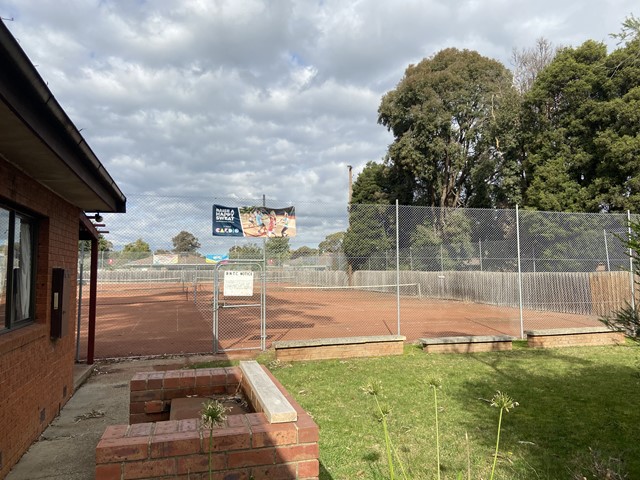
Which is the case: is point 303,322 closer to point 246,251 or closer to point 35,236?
point 246,251

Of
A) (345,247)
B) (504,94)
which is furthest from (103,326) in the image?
(504,94)

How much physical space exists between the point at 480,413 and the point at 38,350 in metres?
4.85

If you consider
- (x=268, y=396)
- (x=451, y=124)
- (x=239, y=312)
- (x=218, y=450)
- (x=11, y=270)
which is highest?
(x=451, y=124)

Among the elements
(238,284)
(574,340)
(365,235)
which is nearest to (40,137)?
(238,284)

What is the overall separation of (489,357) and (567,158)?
18.0 meters

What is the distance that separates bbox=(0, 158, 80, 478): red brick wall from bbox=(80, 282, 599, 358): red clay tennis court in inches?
127

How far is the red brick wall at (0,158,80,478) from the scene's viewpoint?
150 inches

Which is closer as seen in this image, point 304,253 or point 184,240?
point 184,240

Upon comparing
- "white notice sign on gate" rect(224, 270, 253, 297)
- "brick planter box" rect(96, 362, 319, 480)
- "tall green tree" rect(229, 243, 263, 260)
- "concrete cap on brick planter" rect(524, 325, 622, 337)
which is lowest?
"concrete cap on brick planter" rect(524, 325, 622, 337)

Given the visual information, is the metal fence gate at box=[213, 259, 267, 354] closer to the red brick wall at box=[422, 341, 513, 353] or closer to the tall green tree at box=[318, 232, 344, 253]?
the tall green tree at box=[318, 232, 344, 253]

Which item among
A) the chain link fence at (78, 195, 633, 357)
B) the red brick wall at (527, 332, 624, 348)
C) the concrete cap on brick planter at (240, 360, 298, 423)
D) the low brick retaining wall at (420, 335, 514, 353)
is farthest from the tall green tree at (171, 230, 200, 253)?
the red brick wall at (527, 332, 624, 348)

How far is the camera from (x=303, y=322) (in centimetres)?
1498

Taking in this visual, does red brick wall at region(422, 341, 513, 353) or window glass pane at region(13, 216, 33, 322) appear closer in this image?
window glass pane at region(13, 216, 33, 322)

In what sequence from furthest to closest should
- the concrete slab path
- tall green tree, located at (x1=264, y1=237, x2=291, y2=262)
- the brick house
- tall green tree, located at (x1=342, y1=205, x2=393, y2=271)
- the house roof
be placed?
1. tall green tree, located at (x1=342, y1=205, x2=393, y2=271)
2. tall green tree, located at (x1=264, y1=237, x2=291, y2=262)
3. the concrete slab path
4. the brick house
5. the house roof
